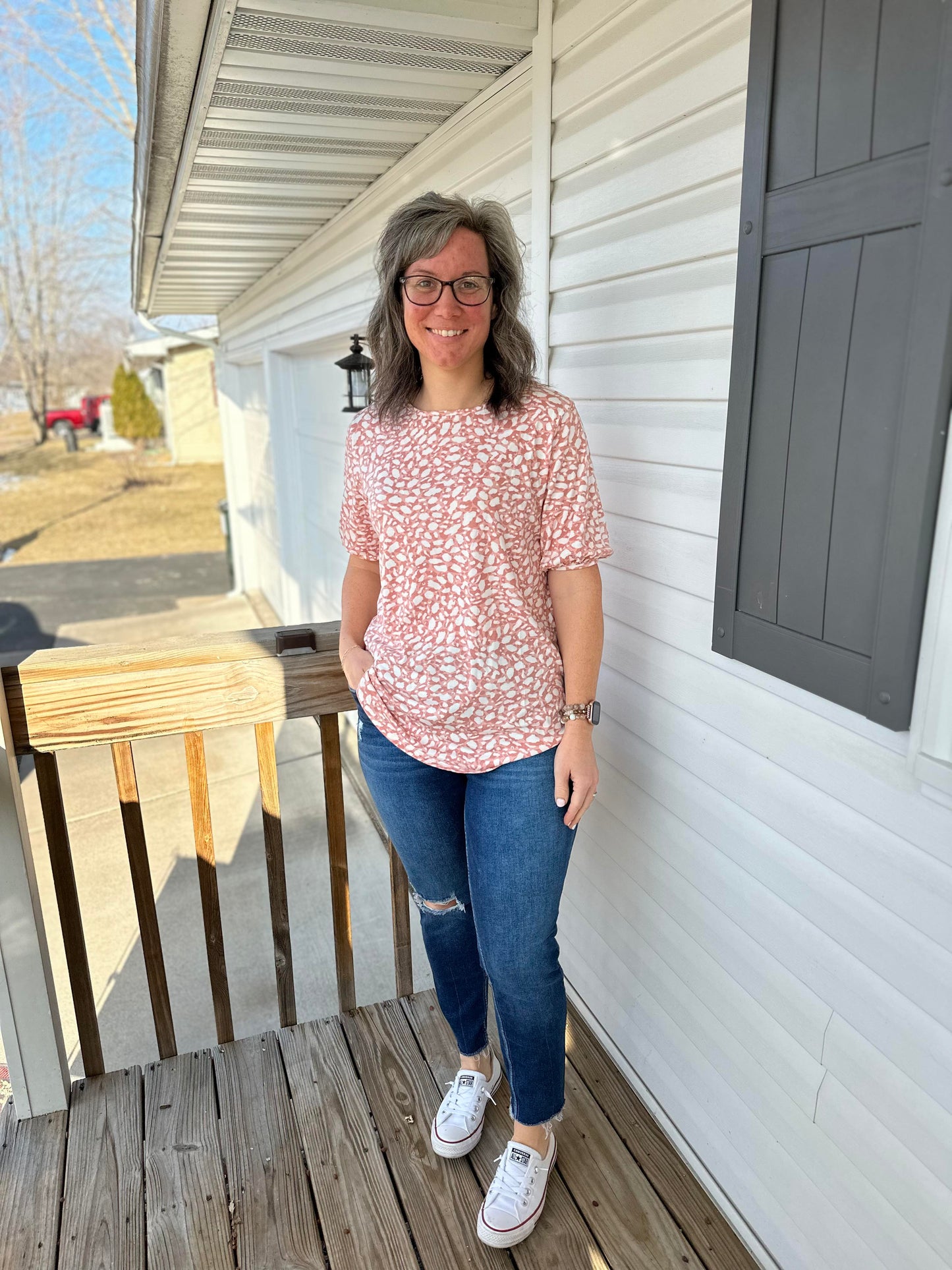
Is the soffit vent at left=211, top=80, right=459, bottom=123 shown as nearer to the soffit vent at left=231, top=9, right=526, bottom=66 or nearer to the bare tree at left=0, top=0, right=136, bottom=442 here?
the soffit vent at left=231, top=9, right=526, bottom=66

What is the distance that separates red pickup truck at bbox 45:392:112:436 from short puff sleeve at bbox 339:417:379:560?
27168 millimetres

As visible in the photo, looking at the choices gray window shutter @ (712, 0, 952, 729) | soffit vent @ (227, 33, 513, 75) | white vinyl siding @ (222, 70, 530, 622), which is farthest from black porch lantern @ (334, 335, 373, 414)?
gray window shutter @ (712, 0, 952, 729)

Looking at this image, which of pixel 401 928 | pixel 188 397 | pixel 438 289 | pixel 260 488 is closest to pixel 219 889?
pixel 401 928

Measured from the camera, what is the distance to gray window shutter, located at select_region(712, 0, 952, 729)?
91 cm

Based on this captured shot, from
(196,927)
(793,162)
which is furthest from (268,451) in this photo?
(793,162)

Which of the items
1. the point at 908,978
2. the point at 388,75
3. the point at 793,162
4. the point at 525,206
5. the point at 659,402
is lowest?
the point at 908,978

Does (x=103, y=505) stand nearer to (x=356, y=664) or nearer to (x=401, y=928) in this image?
(x=401, y=928)

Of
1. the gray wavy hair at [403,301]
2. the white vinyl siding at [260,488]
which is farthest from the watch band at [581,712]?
the white vinyl siding at [260,488]

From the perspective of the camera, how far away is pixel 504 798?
1.36m

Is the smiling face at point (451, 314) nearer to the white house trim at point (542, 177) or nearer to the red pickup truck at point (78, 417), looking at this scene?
the white house trim at point (542, 177)

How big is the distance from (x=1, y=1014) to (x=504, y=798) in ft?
3.62

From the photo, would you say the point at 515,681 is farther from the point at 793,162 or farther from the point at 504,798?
the point at 793,162

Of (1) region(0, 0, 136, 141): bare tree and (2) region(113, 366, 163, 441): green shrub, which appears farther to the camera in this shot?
(2) region(113, 366, 163, 441): green shrub

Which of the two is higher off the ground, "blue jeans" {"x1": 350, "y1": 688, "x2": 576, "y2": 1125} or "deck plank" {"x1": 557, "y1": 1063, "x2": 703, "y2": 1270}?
"blue jeans" {"x1": 350, "y1": 688, "x2": 576, "y2": 1125}
